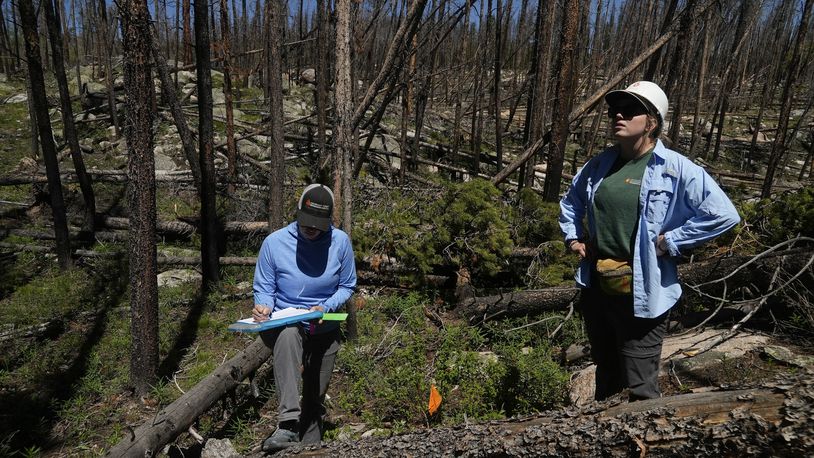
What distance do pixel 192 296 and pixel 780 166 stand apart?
78.3ft

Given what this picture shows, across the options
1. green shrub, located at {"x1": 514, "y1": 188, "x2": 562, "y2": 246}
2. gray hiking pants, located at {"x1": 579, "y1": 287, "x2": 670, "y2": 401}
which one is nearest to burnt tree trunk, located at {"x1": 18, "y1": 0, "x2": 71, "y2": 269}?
green shrub, located at {"x1": 514, "y1": 188, "x2": 562, "y2": 246}

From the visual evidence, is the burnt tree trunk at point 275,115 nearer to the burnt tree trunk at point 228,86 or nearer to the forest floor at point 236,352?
the forest floor at point 236,352

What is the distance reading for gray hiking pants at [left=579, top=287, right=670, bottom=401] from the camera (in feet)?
8.36

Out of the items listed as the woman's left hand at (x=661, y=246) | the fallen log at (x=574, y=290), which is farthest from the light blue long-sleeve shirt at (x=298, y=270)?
the fallen log at (x=574, y=290)

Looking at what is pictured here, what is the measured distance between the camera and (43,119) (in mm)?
7672

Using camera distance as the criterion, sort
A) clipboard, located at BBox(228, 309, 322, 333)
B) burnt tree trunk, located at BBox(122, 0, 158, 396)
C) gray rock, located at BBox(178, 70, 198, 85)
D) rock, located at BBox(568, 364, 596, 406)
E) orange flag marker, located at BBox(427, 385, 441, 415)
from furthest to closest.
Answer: gray rock, located at BBox(178, 70, 198, 85) → burnt tree trunk, located at BBox(122, 0, 158, 396) → orange flag marker, located at BBox(427, 385, 441, 415) → rock, located at BBox(568, 364, 596, 406) → clipboard, located at BBox(228, 309, 322, 333)

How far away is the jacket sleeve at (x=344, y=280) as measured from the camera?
3573 millimetres

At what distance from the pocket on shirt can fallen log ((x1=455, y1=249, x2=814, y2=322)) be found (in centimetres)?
331

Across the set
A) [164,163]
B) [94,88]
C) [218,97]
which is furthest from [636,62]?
[94,88]

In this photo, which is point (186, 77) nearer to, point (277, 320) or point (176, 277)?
point (176, 277)

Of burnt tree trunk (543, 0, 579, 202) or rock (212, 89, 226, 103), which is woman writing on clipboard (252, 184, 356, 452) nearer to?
burnt tree trunk (543, 0, 579, 202)

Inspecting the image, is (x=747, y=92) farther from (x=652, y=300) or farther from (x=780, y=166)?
(x=652, y=300)

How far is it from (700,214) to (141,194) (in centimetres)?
481

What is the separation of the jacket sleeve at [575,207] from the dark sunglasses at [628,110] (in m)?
0.43
